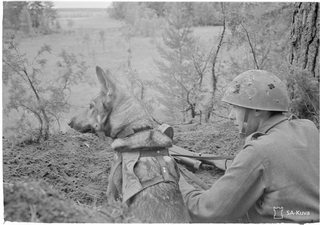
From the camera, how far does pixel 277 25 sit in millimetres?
10523

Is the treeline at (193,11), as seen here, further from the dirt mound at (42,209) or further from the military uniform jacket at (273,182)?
the dirt mound at (42,209)

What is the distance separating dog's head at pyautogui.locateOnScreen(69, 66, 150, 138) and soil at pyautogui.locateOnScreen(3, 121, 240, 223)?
2.57 ft

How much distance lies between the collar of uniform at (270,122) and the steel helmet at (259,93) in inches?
3.0

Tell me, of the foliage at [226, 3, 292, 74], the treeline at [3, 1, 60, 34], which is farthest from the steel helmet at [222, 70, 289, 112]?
the foliage at [226, 3, 292, 74]

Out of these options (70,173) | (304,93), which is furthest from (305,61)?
(70,173)

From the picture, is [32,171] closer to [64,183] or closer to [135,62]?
[64,183]

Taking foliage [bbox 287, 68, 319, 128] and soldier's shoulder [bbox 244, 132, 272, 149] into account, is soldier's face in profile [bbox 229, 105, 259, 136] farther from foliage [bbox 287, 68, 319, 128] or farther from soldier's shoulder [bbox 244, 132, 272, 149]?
foliage [bbox 287, 68, 319, 128]

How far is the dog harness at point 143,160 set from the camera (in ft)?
12.3

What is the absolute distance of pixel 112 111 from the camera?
429 cm

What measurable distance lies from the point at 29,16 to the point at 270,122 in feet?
12.9

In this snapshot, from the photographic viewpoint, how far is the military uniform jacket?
3311 millimetres

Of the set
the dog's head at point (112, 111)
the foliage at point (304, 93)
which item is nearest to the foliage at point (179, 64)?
the foliage at point (304, 93)

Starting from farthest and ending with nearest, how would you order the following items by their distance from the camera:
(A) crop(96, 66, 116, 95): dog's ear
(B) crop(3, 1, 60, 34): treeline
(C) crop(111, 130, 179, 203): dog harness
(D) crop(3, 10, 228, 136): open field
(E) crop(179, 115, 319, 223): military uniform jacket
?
(D) crop(3, 10, 228, 136): open field → (B) crop(3, 1, 60, 34): treeline → (A) crop(96, 66, 116, 95): dog's ear → (C) crop(111, 130, 179, 203): dog harness → (E) crop(179, 115, 319, 223): military uniform jacket

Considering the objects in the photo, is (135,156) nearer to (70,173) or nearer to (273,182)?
(273,182)
